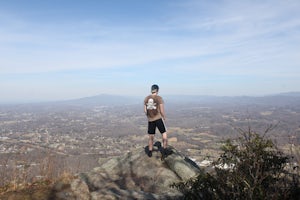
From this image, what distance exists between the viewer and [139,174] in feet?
29.1

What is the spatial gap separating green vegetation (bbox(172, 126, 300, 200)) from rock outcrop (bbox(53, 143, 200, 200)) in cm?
175

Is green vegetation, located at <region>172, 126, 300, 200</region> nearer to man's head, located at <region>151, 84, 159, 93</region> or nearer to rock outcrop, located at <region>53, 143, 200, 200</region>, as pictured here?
rock outcrop, located at <region>53, 143, 200, 200</region>

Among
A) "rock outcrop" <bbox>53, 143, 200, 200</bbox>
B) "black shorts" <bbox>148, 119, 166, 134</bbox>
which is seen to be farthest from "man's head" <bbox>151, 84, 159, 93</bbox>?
"rock outcrop" <bbox>53, 143, 200, 200</bbox>

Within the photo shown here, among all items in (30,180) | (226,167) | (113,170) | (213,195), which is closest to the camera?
(213,195)

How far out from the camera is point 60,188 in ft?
18.6

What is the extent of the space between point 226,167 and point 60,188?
371 centimetres

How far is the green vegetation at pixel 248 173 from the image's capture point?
3633 mm

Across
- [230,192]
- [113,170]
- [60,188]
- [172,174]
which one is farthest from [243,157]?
[113,170]

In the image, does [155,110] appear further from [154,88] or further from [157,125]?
[154,88]

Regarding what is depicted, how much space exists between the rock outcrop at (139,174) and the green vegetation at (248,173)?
175cm

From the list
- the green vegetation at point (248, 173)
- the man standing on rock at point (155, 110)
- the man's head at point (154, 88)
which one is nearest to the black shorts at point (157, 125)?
the man standing on rock at point (155, 110)

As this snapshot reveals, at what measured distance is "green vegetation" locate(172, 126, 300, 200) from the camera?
3.63 m

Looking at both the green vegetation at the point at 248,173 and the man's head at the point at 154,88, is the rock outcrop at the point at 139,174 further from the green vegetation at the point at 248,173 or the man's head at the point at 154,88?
the man's head at the point at 154,88

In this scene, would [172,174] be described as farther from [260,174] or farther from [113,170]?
[260,174]
